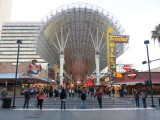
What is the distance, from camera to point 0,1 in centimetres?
1422

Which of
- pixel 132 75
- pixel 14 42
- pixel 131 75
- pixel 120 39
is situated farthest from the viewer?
pixel 14 42

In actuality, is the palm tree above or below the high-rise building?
below

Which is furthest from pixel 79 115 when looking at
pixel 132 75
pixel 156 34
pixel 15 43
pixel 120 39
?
pixel 15 43

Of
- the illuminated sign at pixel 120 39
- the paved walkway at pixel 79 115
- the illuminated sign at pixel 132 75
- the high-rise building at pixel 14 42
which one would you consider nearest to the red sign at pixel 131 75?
the illuminated sign at pixel 132 75

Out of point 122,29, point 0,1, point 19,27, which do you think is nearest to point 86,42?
point 122,29

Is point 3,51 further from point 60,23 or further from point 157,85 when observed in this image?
point 157,85

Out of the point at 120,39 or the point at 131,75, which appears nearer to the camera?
the point at 131,75

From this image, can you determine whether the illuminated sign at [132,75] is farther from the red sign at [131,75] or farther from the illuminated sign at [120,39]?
the illuminated sign at [120,39]

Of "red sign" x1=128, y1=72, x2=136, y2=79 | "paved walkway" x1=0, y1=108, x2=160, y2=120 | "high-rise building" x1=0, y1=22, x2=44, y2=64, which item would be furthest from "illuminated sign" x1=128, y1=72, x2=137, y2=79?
"high-rise building" x1=0, y1=22, x2=44, y2=64

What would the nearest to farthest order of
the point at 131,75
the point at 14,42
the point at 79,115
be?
the point at 79,115 → the point at 131,75 → the point at 14,42

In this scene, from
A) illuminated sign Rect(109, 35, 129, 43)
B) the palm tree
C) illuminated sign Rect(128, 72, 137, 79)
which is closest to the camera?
the palm tree

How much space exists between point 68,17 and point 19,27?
8179cm

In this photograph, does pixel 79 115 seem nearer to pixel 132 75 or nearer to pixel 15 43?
pixel 132 75

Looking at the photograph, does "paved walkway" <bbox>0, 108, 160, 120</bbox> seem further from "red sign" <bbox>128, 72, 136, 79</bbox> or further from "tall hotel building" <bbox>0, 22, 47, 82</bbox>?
"tall hotel building" <bbox>0, 22, 47, 82</bbox>
